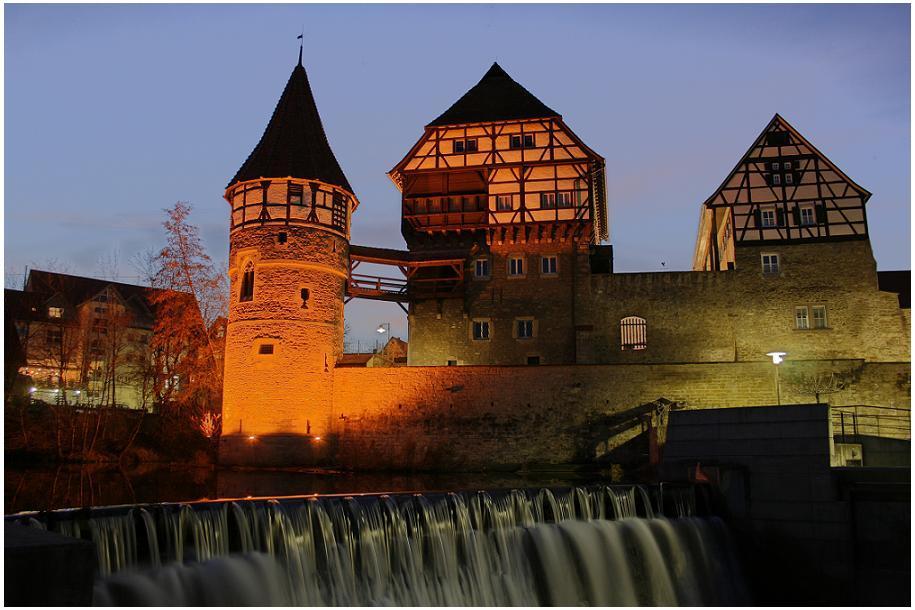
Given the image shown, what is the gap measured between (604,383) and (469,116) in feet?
43.3

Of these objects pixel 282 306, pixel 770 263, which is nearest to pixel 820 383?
pixel 770 263

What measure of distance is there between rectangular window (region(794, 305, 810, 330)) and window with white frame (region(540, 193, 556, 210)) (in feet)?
35.2

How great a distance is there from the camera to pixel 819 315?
110 ft

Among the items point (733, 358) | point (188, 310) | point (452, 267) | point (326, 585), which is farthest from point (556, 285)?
point (326, 585)

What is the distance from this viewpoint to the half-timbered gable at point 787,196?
33.6 meters

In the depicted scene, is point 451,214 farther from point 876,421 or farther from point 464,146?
point 876,421

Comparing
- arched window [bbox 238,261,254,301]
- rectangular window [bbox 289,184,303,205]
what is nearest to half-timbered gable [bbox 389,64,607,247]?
rectangular window [bbox 289,184,303,205]

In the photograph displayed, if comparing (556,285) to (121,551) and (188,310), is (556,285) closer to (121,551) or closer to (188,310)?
(188,310)

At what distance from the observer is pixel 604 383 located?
98.9 ft

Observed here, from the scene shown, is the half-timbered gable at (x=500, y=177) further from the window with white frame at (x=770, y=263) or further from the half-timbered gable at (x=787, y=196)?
the window with white frame at (x=770, y=263)

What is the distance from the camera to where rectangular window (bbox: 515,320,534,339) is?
34812mm

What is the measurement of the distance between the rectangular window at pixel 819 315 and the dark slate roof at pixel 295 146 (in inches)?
759

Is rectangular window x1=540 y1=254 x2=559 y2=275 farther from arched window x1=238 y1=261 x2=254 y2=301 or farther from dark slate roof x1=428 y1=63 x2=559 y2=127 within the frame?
arched window x1=238 y1=261 x2=254 y2=301

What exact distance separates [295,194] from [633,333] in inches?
590
